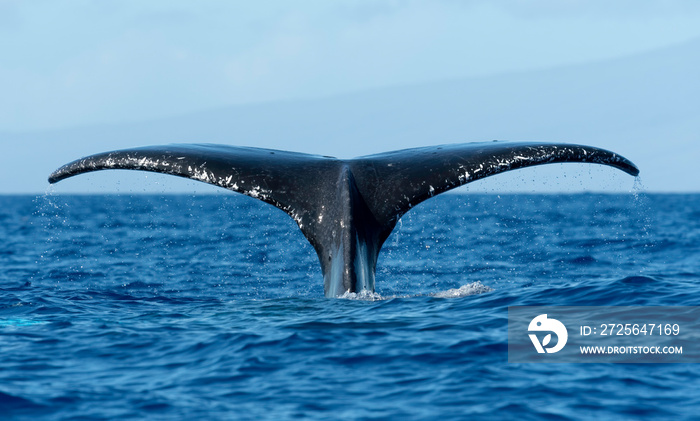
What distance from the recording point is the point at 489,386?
711 centimetres

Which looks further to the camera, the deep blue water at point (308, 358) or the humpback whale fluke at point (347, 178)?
the humpback whale fluke at point (347, 178)

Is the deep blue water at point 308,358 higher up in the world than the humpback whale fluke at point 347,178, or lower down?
lower down

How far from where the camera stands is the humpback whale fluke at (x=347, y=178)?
913 centimetres

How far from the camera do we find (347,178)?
9562mm

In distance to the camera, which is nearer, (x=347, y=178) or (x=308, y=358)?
(x=308, y=358)

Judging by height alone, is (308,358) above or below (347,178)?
below

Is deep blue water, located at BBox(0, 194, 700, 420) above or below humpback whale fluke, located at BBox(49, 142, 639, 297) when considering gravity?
below

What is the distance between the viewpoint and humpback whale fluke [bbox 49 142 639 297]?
913cm

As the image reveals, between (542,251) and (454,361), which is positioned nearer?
(454,361)

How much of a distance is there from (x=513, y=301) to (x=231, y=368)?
4.33m

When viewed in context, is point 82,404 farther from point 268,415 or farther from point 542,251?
point 542,251

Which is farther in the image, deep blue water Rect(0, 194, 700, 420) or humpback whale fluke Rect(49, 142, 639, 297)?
humpback whale fluke Rect(49, 142, 639, 297)

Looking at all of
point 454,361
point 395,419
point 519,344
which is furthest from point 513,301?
point 395,419

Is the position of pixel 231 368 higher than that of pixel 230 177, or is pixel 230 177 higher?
pixel 230 177
